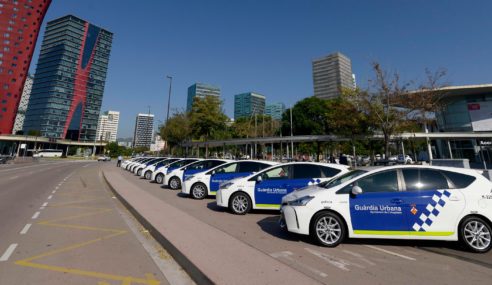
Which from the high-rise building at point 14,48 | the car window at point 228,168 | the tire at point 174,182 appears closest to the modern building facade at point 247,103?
the high-rise building at point 14,48

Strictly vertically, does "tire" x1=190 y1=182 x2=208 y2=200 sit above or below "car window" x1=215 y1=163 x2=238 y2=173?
below

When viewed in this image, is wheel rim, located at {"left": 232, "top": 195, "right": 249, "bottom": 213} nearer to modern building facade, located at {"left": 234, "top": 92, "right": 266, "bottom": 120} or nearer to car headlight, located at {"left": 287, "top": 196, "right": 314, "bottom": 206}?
car headlight, located at {"left": 287, "top": 196, "right": 314, "bottom": 206}

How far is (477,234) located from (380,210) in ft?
Answer: 5.81

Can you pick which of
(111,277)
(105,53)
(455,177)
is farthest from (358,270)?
(105,53)

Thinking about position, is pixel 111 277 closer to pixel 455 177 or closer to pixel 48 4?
pixel 455 177

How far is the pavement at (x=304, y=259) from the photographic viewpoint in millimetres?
3736

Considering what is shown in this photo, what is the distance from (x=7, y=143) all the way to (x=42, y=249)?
122114 mm

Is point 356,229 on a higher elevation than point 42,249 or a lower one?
higher

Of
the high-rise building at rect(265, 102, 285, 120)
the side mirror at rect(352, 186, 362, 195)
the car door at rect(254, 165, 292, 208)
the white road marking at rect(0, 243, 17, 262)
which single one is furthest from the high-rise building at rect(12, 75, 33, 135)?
the side mirror at rect(352, 186, 362, 195)

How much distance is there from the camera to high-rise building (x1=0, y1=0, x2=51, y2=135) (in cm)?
8906

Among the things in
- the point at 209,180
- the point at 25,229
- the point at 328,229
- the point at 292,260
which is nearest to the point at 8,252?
the point at 25,229

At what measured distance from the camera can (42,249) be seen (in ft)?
16.4

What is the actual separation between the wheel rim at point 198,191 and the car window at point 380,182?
7216 mm

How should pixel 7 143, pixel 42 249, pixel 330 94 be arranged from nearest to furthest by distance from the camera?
1. pixel 42 249
2. pixel 7 143
3. pixel 330 94
